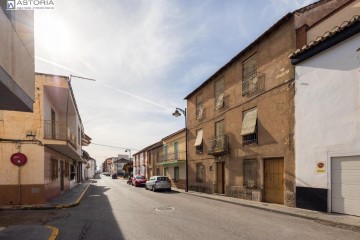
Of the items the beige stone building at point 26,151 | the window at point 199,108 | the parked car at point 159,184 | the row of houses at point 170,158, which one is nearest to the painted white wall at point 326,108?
the window at point 199,108

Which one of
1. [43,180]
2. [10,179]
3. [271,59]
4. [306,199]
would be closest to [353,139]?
[306,199]

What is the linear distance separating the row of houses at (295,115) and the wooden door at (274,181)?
5cm

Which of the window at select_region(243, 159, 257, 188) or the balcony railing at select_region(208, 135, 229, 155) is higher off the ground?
the balcony railing at select_region(208, 135, 229, 155)

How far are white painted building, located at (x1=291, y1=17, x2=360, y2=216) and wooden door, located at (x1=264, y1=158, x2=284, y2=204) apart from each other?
4.78 feet

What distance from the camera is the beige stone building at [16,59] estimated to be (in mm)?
6125

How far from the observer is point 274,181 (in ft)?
46.1

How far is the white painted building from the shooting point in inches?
389

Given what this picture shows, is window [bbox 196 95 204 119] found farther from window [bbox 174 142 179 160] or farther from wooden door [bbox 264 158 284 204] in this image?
wooden door [bbox 264 158 284 204]

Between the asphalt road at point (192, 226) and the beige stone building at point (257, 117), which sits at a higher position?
the beige stone building at point (257, 117)

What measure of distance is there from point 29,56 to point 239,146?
12321 mm

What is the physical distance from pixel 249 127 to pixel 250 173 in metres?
2.52

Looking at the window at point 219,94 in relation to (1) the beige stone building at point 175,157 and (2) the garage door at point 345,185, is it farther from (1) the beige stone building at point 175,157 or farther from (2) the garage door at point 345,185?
(2) the garage door at point 345,185

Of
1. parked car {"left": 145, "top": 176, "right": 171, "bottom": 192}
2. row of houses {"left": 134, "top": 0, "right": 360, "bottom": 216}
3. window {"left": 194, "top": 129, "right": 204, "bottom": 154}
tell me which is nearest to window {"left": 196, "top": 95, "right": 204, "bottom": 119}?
window {"left": 194, "top": 129, "right": 204, "bottom": 154}

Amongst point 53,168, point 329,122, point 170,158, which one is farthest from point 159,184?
point 329,122
